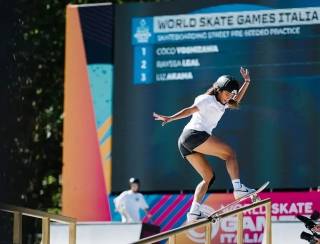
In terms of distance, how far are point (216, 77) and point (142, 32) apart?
1.74 m

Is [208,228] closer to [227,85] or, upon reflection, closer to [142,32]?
[227,85]

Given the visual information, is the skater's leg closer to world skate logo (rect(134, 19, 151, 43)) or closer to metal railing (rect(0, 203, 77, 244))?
metal railing (rect(0, 203, 77, 244))

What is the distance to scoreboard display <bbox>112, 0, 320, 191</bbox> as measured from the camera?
69.6ft

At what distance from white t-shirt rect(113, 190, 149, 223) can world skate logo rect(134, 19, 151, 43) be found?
2.91 meters

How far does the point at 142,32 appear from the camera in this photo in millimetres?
22344

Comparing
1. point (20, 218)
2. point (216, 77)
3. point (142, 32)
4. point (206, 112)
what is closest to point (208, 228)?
point (206, 112)

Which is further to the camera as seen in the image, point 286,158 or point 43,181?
point 43,181

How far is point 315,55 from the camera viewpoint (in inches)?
833

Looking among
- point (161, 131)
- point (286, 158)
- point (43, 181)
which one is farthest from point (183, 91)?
point (43, 181)

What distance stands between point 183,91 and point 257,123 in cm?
151

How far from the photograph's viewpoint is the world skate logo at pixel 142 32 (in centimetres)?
2228

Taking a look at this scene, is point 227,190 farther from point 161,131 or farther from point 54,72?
point 54,72

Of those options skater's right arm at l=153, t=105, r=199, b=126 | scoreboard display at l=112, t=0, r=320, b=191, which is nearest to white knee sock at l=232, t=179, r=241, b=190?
skater's right arm at l=153, t=105, r=199, b=126

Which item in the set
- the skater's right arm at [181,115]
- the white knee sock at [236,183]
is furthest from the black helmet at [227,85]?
the white knee sock at [236,183]
